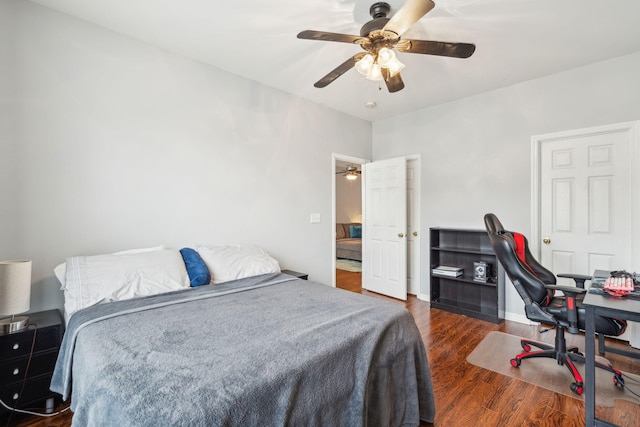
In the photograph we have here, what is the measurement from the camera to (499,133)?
3451mm

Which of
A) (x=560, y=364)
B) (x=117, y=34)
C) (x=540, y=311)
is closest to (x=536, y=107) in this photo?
(x=540, y=311)

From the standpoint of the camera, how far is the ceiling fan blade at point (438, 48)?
1734 millimetres

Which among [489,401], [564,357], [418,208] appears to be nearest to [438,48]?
[489,401]

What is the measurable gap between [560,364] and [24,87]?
4.49 m

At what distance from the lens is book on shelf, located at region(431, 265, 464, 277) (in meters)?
3.65

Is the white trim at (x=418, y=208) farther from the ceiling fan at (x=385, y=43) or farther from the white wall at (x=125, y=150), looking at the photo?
the ceiling fan at (x=385, y=43)

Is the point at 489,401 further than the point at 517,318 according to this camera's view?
No

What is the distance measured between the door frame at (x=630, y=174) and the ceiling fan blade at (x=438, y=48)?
204 centimetres

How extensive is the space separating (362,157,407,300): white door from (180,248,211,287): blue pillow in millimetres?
2679

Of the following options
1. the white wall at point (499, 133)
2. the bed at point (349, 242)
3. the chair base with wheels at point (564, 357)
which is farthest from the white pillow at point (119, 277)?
the bed at point (349, 242)

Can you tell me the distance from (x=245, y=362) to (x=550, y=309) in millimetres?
2244

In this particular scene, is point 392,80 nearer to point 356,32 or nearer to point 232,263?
point 356,32

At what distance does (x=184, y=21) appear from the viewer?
7.34 ft

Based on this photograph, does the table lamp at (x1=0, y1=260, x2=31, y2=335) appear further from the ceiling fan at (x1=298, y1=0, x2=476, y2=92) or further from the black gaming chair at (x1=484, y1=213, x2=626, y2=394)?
the black gaming chair at (x1=484, y1=213, x2=626, y2=394)
